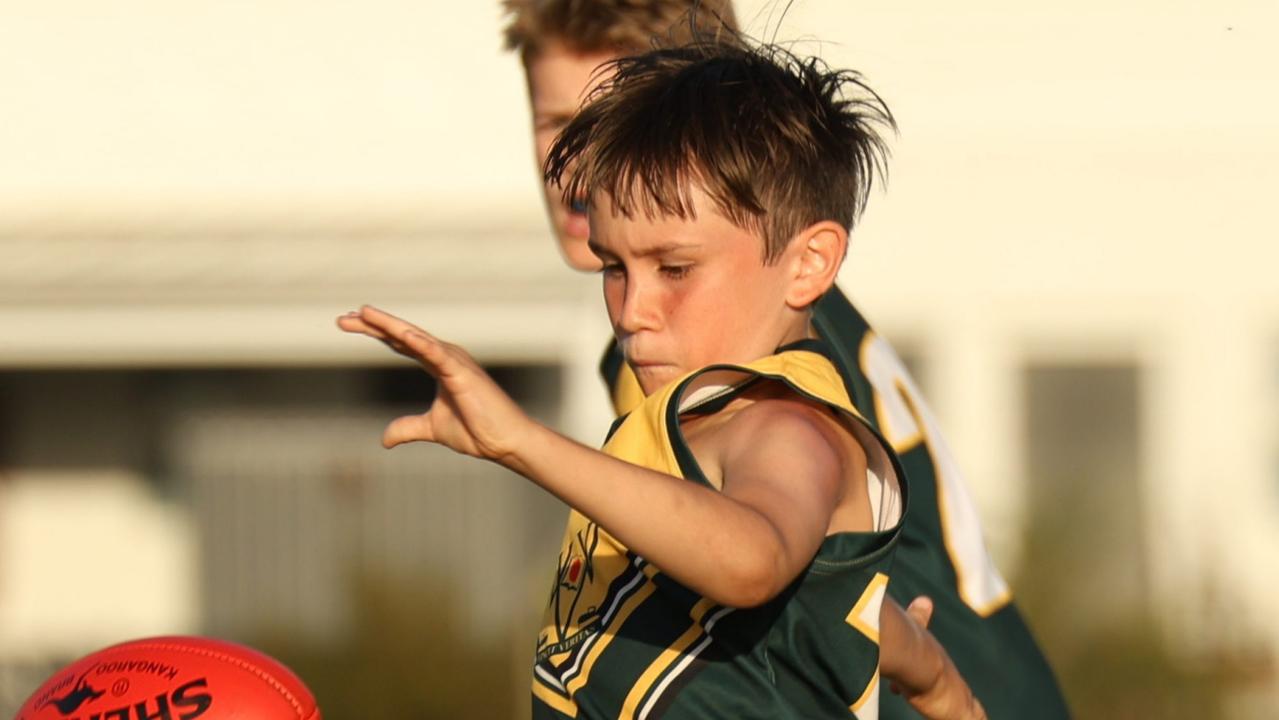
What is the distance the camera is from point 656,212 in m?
2.64

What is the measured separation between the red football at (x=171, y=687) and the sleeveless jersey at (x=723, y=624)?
62 cm

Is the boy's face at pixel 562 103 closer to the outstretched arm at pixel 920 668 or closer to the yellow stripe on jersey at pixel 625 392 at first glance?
the yellow stripe on jersey at pixel 625 392

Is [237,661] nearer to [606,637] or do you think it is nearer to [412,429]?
[606,637]

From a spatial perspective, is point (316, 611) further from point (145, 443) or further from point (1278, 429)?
point (1278, 429)

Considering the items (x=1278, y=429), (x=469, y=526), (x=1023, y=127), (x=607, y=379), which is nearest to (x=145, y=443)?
(x=469, y=526)

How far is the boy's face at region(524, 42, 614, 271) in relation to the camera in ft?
12.9

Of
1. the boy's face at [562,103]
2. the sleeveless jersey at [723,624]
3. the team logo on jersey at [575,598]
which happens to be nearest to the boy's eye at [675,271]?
the sleeveless jersey at [723,624]

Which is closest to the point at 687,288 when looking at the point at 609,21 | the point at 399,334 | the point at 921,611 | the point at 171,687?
the point at 399,334

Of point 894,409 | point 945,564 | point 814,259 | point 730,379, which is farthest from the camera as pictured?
point 894,409

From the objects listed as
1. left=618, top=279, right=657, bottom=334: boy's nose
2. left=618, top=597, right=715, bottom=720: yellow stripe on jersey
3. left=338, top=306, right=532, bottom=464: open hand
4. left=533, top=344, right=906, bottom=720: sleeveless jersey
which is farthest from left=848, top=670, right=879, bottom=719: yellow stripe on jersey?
left=338, top=306, right=532, bottom=464: open hand

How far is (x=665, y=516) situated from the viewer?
2279 millimetres

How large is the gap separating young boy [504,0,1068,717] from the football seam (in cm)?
84

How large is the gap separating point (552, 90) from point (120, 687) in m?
1.50

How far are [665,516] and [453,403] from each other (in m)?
0.28
